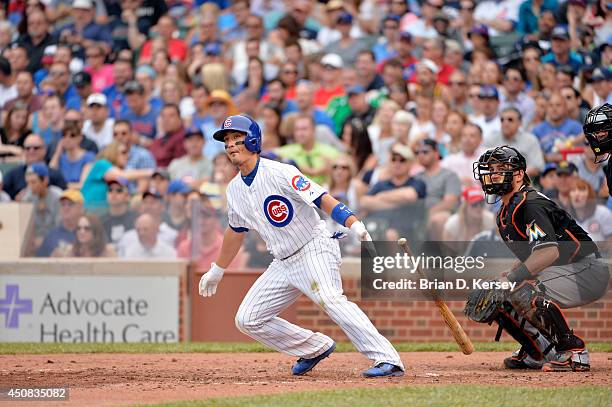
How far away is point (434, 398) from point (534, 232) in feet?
5.81

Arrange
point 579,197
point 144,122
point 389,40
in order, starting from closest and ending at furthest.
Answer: point 579,197
point 144,122
point 389,40

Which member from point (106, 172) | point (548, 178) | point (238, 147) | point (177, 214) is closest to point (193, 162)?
point (106, 172)

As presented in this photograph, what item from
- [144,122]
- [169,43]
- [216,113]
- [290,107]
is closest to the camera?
[216,113]

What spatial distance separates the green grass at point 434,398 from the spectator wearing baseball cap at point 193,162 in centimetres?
761

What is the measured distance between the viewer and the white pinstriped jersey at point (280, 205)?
26.8 ft

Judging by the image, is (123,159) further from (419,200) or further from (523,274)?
(523,274)

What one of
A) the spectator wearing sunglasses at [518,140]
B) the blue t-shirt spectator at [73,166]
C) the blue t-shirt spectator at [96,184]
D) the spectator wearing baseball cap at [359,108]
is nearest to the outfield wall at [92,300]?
the blue t-shirt spectator at [96,184]

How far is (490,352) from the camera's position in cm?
1061

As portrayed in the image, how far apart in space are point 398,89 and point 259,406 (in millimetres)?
9296

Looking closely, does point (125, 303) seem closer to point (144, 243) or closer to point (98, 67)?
point (144, 243)

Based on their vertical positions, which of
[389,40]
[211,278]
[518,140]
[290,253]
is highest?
[389,40]

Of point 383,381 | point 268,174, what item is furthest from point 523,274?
point 268,174

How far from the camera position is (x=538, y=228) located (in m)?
8.22

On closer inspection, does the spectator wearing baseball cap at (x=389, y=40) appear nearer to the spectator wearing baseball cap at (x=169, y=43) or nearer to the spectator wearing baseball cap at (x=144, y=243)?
the spectator wearing baseball cap at (x=169, y=43)
